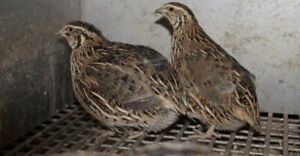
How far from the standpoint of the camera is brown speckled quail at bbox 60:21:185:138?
3.06 metres

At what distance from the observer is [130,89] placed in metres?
3.05

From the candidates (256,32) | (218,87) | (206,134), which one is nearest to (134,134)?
(206,134)

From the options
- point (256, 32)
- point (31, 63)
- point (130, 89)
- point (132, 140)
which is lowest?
point (132, 140)

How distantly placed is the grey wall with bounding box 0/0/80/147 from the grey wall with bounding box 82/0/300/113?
0.43 meters

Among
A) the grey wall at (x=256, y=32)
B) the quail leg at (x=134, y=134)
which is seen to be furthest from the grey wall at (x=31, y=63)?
the quail leg at (x=134, y=134)

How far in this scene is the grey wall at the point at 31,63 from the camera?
296cm

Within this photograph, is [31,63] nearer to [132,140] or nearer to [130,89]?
[130,89]

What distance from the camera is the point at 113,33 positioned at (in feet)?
12.3

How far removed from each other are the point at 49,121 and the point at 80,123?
0.67 ft

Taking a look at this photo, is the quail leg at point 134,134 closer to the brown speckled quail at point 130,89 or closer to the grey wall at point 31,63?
the brown speckled quail at point 130,89

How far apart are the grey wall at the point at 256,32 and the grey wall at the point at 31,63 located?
0.43 m

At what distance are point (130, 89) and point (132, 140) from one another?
289 millimetres

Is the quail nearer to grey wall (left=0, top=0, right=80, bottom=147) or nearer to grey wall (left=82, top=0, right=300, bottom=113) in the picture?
grey wall (left=82, top=0, right=300, bottom=113)

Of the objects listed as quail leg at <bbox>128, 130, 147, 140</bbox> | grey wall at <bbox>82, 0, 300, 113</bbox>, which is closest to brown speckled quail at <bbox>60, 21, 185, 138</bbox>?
quail leg at <bbox>128, 130, 147, 140</bbox>
